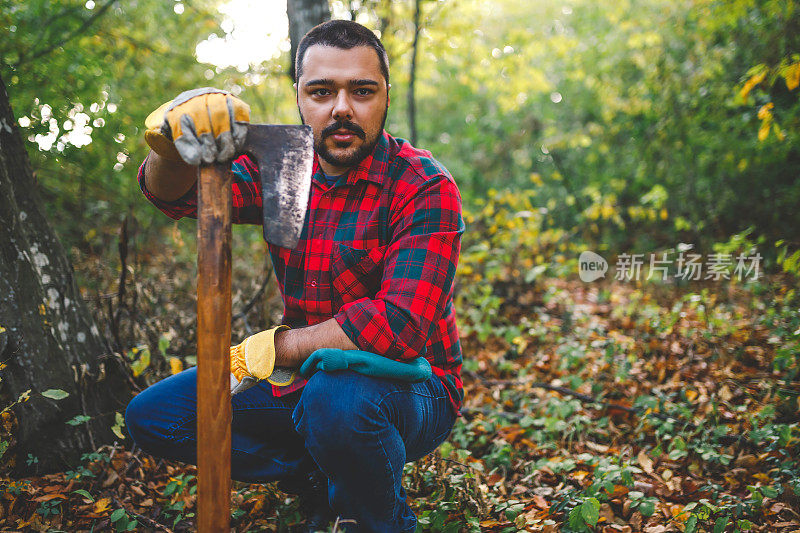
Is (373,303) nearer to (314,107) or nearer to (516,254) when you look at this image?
(314,107)

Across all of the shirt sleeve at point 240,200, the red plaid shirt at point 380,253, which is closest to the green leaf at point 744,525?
the red plaid shirt at point 380,253

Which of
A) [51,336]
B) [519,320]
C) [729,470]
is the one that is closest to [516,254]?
[519,320]

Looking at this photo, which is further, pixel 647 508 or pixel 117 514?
pixel 647 508

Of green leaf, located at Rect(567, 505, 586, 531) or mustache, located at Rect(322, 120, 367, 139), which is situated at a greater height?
mustache, located at Rect(322, 120, 367, 139)

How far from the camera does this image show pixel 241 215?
7.88 ft

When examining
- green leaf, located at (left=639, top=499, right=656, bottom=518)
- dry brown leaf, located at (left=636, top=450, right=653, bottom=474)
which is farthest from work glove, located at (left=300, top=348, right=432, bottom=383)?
dry brown leaf, located at (left=636, top=450, right=653, bottom=474)

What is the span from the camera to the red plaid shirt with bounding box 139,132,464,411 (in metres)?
1.91

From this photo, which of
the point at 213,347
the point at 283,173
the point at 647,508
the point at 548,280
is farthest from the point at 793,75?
the point at 548,280

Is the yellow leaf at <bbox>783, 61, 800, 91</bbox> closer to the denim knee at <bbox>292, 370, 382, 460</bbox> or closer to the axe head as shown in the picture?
the axe head

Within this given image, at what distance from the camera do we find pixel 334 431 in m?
1.80

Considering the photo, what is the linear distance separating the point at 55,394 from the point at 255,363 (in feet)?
3.62

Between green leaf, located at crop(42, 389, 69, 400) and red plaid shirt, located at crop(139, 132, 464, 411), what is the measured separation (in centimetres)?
90

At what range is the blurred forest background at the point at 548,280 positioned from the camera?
2.53m

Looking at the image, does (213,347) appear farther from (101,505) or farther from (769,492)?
(769,492)
